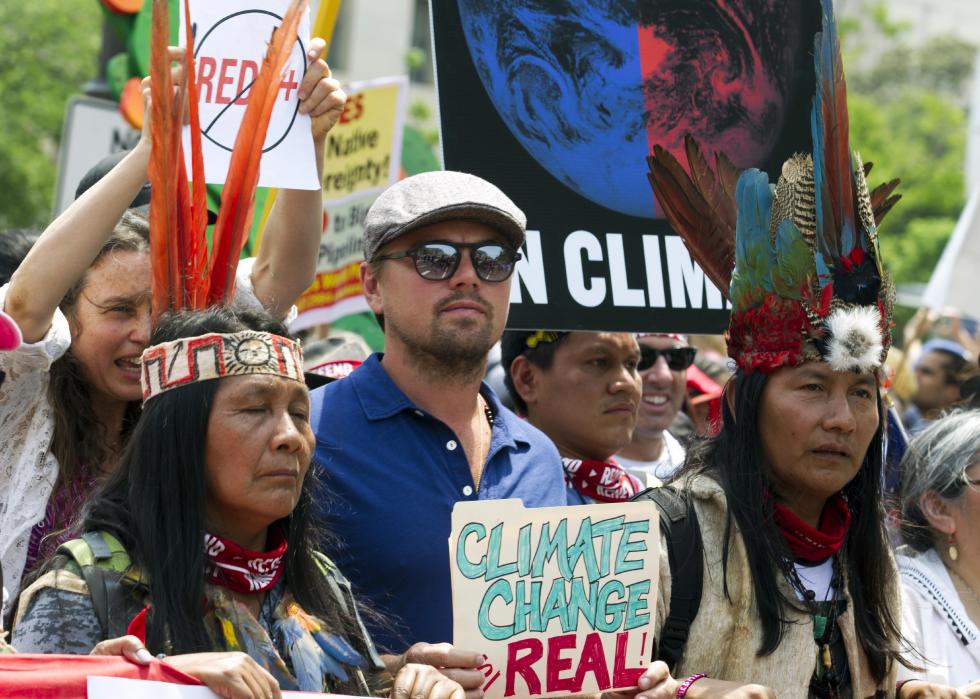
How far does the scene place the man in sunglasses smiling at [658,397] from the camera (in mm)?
5895

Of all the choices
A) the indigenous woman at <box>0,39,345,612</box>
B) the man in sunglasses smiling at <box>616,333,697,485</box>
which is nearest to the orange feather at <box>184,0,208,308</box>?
the indigenous woman at <box>0,39,345,612</box>

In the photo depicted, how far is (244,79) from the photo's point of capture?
3785 millimetres

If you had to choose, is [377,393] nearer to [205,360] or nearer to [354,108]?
[205,360]

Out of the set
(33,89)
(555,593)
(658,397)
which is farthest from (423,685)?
(33,89)

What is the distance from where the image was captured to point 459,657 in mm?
3000

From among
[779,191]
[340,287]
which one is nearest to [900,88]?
[340,287]

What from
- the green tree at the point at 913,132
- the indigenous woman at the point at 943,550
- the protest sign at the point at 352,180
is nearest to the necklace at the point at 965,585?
the indigenous woman at the point at 943,550

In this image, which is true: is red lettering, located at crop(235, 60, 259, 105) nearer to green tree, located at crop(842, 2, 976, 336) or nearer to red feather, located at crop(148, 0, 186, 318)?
red feather, located at crop(148, 0, 186, 318)

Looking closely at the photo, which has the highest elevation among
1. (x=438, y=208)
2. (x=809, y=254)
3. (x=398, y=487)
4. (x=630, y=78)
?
(x=630, y=78)

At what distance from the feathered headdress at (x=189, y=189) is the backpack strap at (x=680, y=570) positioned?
113 centimetres

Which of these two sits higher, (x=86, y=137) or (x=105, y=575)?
(x=86, y=137)

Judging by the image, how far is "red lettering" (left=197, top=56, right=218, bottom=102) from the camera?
3.75 meters

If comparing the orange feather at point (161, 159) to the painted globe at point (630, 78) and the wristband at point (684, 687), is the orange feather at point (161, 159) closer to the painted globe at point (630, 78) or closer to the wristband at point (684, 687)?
the painted globe at point (630, 78)

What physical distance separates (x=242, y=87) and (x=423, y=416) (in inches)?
36.6
